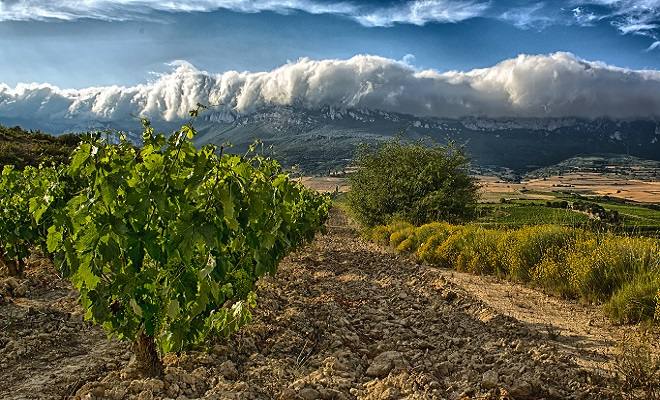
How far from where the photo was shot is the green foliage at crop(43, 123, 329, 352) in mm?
3646

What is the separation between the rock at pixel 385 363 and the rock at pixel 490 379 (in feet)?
3.17

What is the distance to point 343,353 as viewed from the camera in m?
5.83

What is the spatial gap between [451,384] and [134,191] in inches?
142

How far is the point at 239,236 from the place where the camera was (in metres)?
4.47

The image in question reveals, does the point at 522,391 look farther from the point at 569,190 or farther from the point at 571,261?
the point at 569,190

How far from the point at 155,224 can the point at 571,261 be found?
8.59 m

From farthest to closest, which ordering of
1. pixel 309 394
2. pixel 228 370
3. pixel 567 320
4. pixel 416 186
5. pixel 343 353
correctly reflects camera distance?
pixel 416 186 → pixel 567 320 → pixel 343 353 → pixel 228 370 → pixel 309 394

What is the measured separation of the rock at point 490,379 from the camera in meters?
4.61

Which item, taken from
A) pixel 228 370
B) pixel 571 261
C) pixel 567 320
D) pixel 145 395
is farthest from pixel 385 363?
pixel 571 261

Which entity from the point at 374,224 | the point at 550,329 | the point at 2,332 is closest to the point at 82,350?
the point at 2,332

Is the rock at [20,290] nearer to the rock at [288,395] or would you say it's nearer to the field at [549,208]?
the rock at [288,395]

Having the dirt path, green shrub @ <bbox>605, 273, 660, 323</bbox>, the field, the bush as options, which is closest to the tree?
the dirt path

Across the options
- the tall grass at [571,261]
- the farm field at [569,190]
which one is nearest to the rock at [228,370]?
the tall grass at [571,261]

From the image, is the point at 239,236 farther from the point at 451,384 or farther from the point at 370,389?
the point at 451,384
